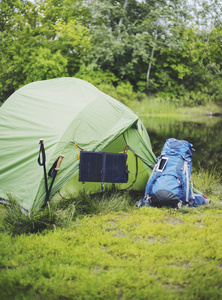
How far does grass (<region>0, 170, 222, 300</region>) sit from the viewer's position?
2619mm

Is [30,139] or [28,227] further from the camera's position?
[30,139]

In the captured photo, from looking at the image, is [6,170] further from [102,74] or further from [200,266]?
[102,74]

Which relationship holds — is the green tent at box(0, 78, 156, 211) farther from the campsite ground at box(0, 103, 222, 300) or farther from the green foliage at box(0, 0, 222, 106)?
the green foliage at box(0, 0, 222, 106)

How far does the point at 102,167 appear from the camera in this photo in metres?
4.60

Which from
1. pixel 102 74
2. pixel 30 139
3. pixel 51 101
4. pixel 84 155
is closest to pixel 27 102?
pixel 51 101

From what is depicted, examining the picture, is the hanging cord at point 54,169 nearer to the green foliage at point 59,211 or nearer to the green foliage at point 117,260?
the green foliage at point 59,211

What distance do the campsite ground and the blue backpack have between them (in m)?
0.20

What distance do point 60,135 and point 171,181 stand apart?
1.76 metres

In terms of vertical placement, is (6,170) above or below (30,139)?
below

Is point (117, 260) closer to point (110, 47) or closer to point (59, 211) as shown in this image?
point (59, 211)

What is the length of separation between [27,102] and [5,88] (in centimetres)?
1870

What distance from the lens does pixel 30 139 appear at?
4.73 metres

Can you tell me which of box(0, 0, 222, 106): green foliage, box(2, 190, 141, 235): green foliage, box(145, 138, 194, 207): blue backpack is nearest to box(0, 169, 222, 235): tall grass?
box(2, 190, 141, 235): green foliage

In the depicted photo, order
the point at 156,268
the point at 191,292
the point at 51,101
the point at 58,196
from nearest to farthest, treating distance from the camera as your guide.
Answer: the point at 191,292
the point at 156,268
the point at 58,196
the point at 51,101
